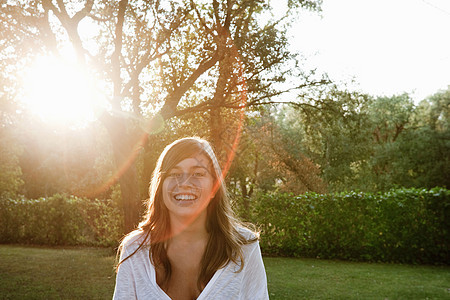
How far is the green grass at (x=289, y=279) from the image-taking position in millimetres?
7973

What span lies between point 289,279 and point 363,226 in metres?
4.05

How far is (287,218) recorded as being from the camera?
43.5ft

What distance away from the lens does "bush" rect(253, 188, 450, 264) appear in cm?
1195

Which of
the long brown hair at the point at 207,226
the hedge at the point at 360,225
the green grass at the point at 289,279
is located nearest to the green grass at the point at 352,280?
the green grass at the point at 289,279

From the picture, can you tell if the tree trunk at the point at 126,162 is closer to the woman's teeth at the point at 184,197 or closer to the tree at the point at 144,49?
the tree at the point at 144,49

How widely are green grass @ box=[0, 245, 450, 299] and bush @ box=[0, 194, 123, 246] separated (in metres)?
3.68

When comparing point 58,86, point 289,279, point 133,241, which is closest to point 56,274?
point 58,86

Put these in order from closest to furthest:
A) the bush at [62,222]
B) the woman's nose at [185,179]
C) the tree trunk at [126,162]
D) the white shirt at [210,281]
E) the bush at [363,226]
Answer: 1. the white shirt at [210,281]
2. the woman's nose at [185,179]
3. the tree trunk at [126,162]
4. the bush at [363,226]
5. the bush at [62,222]

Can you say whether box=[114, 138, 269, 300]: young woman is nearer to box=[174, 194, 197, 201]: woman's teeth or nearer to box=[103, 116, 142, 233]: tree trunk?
box=[174, 194, 197, 201]: woman's teeth

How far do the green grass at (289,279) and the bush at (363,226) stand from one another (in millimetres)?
753

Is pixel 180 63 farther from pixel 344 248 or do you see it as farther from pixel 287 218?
pixel 344 248

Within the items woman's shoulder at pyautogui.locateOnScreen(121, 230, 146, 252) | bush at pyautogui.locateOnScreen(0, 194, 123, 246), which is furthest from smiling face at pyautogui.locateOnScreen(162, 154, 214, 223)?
bush at pyautogui.locateOnScreen(0, 194, 123, 246)

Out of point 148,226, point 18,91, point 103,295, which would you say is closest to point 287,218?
point 103,295

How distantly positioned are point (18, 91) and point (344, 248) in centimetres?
1021
